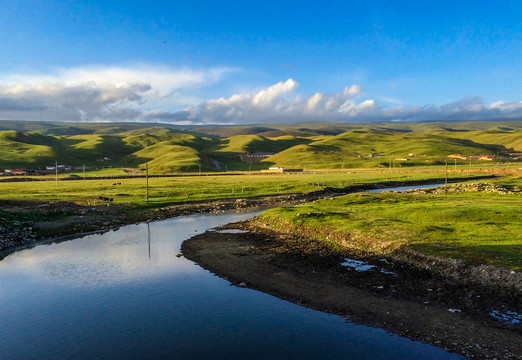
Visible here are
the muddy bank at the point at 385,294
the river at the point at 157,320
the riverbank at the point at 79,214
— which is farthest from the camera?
the riverbank at the point at 79,214

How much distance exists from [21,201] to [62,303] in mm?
51093

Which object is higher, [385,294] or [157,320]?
[385,294]

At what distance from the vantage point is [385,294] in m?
26.4

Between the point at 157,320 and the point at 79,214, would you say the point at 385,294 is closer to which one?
the point at 157,320

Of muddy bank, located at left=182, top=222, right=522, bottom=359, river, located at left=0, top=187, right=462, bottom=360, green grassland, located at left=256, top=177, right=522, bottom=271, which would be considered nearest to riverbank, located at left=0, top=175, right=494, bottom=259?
river, located at left=0, top=187, right=462, bottom=360

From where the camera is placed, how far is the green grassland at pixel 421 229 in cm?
3140

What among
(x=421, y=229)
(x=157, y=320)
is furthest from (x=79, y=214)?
(x=421, y=229)

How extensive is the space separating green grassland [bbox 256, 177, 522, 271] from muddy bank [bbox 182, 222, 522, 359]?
3415 millimetres

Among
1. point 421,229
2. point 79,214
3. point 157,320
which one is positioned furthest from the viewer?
point 79,214

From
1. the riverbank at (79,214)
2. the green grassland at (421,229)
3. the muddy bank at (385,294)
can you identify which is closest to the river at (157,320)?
the muddy bank at (385,294)

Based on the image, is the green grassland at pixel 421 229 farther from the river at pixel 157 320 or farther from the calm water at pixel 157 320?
the calm water at pixel 157 320

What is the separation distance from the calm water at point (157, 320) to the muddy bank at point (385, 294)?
4.50 feet

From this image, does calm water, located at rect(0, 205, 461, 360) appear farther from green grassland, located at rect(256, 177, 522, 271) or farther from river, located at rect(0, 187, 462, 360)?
green grassland, located at rect(256, 177, 522, 271)

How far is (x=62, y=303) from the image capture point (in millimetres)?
26016
